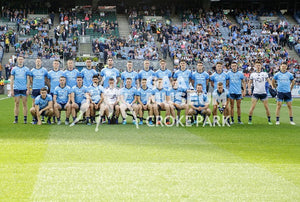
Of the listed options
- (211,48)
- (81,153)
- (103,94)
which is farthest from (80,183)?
(211,48)

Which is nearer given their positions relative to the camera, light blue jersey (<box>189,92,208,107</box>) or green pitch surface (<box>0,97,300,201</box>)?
green pitch surface (<box>0,97,300,201</box>)

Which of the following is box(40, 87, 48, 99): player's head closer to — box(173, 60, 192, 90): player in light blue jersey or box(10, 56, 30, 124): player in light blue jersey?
box(10, 56, 30, 124): player in light blue jersey

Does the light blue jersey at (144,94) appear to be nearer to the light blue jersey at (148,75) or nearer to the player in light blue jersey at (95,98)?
the light blue jersey at (148,75)

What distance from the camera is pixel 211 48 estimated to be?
145 feet

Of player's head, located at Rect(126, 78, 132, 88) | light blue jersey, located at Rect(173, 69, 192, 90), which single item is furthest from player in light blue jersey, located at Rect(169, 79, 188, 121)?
player's head, located at Rect(126, 78, 132, 88)

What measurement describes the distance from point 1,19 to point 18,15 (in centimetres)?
176

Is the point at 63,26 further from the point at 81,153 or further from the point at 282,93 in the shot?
the point at 81,153

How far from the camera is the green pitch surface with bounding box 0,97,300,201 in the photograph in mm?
5773

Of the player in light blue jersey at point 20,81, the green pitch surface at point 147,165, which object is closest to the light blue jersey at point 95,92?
the player in light blue jersey at point 20,81

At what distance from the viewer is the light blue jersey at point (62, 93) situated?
14.1 metres

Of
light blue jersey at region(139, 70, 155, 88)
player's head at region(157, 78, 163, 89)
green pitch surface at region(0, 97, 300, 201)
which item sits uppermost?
light blue jersey at region(139, 70, 155, 88)

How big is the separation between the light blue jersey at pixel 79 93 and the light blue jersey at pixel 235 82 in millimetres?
4694

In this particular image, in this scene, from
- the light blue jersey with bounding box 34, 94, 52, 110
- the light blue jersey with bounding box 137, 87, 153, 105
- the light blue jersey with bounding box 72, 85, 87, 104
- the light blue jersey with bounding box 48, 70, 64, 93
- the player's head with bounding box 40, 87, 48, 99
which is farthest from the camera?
the light blue jersey with bounding box 48, 70, 64, 93

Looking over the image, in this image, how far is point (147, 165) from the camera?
7.49 metres
